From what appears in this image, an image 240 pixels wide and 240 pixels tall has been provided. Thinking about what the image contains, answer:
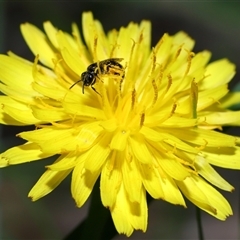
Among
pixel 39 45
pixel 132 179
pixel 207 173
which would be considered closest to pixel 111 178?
pixel 132 179

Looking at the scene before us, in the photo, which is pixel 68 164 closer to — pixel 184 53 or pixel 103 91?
pixel 103 91

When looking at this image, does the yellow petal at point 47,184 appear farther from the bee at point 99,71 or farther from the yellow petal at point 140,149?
the bee at point 99,71

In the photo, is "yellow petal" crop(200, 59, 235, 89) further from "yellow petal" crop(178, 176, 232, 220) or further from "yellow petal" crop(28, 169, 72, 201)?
"yellow petal" crop(28, 169, 72, 201)

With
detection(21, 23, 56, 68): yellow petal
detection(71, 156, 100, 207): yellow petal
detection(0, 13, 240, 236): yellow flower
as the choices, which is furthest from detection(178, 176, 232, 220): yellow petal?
detection(21, 23, 56, 68): yellow petal

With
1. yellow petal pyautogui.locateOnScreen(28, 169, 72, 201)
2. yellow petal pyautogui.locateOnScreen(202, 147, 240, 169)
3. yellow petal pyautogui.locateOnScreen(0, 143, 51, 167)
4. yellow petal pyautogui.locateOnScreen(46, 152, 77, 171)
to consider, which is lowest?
yellow petal pyautogui.locateOnScreen(28, 169, 72, 201)

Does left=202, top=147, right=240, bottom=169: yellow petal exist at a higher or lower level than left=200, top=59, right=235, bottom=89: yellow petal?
lower

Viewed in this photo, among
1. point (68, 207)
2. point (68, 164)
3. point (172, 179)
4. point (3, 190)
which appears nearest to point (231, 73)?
point (172, 179)

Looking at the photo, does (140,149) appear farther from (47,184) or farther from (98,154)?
(47,184)

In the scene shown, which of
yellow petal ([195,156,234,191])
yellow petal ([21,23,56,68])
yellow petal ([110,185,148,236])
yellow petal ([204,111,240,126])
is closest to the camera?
yellow petal ([110,185,148,236])
